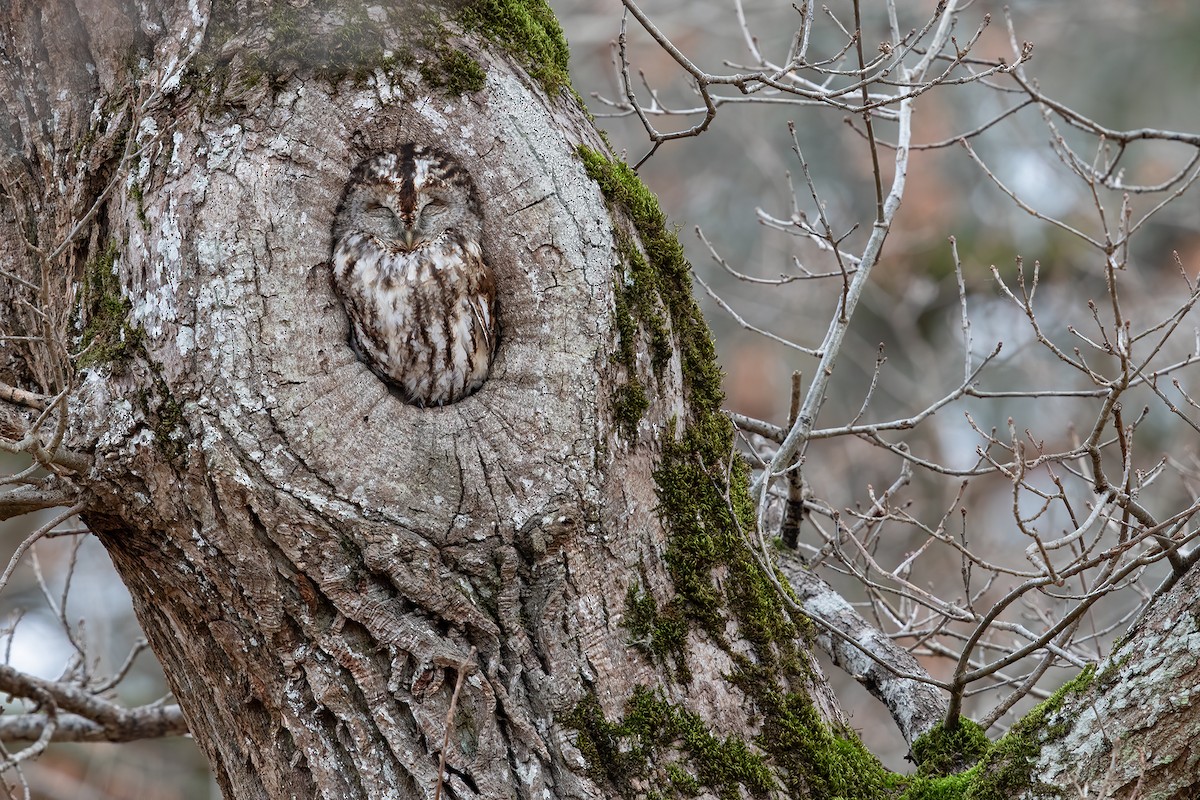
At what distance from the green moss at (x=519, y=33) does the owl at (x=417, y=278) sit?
0.33m

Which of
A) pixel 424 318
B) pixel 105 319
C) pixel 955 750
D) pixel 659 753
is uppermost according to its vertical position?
pixel 424 318

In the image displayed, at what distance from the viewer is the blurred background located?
8484 mm

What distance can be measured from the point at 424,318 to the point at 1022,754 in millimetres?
1964

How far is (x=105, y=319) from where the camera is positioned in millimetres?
2365

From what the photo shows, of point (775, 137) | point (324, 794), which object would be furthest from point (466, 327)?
point (775, 137)

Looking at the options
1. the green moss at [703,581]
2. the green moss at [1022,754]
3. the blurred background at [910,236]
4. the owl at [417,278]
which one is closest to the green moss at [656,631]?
the green moss at [703,581]

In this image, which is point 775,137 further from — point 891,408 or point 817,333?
point 891,408

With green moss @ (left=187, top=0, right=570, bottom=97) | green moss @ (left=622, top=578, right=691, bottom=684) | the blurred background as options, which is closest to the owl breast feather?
green moss @ (left=187, top=0, right=570, bottom=97)

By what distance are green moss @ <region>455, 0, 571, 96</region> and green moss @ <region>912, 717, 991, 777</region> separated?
1896 millimetres

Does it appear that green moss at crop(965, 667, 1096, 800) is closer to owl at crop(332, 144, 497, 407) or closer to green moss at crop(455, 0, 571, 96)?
owl at crop(332, 144, 497, 407)

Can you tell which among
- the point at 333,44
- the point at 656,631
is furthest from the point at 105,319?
the point at 656,631

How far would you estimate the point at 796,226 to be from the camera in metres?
3.43

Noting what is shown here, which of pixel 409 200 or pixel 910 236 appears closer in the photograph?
pixel 409 200

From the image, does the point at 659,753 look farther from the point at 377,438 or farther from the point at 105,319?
the point at 105,319
